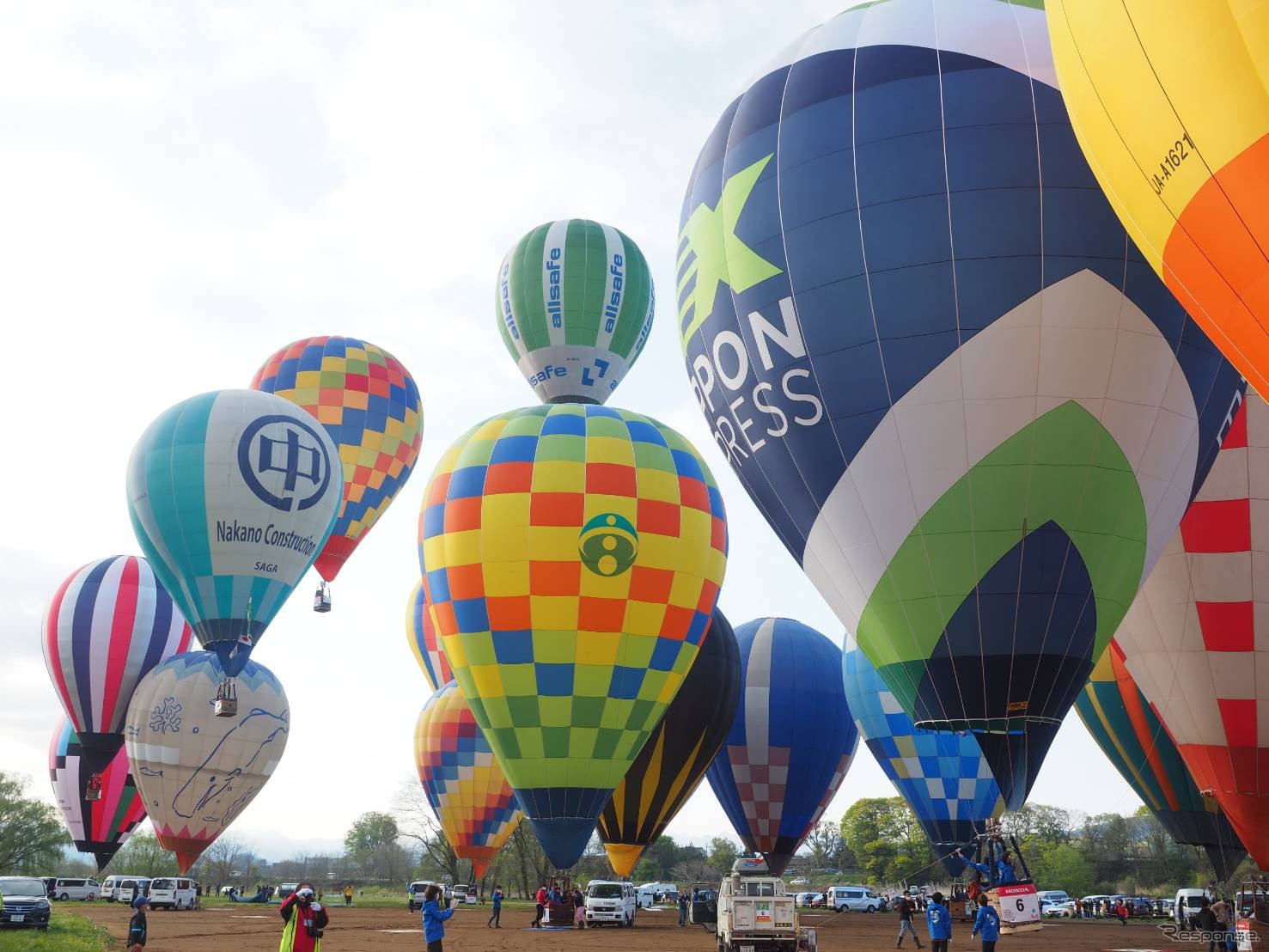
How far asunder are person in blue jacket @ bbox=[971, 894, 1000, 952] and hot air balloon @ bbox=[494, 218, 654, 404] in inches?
576

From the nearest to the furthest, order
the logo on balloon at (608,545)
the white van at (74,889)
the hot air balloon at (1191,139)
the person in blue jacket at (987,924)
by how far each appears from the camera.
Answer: the hot air balloon at (1191,139) → the person in blue jacket at (987,924) → the logo on balloon at (608,545) → the white van at (74,889)

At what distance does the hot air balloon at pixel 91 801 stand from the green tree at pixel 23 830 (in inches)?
883

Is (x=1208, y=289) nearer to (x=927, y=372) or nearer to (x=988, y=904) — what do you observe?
(x=927, y=372)

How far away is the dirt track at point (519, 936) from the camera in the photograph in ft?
53.0

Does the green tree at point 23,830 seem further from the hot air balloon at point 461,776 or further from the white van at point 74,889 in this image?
the hot air balloon at point 461,776

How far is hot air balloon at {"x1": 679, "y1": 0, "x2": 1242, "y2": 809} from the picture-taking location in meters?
10.7

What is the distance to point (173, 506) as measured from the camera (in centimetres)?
2209

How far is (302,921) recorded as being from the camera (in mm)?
8250

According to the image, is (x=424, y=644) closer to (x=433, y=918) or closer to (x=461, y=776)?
(x=461, y=776)

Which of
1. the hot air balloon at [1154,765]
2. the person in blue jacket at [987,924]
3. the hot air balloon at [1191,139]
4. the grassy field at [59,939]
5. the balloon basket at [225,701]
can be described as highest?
the hot air balloon at [1191,139]

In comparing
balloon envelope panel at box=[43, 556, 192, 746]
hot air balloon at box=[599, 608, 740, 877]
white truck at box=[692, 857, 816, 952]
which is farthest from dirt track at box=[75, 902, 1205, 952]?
balloon envelope panel at box=[43, 556, 192, 746]

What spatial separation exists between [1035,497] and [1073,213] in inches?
104

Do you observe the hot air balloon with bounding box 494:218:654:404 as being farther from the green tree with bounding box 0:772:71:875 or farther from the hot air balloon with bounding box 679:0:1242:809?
the green tree with bounding box 0:772:71:875

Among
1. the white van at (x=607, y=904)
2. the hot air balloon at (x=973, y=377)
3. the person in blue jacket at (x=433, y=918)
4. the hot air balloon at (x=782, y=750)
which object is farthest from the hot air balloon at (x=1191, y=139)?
the hot air balloon at (x=782, y=750)
